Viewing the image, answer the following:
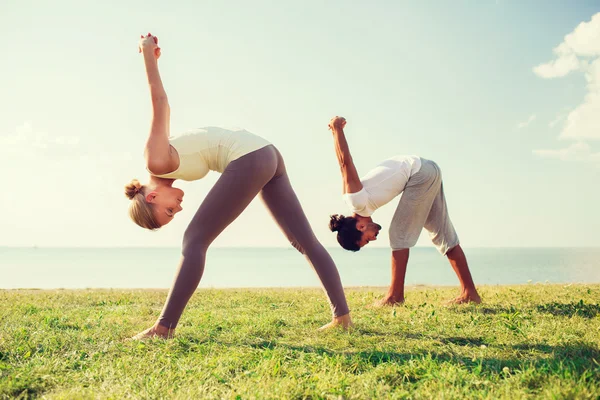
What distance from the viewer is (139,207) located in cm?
335

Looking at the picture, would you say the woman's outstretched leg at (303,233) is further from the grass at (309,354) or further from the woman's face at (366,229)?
the woman's face at (366,229)

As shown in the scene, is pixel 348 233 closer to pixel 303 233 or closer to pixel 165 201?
pixel 303 233

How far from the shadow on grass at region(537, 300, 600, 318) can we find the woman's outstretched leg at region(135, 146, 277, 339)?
3234 mm

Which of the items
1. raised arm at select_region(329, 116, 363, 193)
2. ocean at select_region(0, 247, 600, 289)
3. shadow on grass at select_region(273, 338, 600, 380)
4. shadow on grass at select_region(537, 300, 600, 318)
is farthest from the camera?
ocean at select_region(0, 247, 600, 289)

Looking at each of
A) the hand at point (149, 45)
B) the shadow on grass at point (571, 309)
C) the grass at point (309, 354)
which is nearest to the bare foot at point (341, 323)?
the grass at point (309, 354)

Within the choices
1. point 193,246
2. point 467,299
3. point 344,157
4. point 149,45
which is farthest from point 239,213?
point 467,299

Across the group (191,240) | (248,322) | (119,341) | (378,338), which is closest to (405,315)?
(378,338)

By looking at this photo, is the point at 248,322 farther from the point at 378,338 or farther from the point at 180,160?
the point at 180,160

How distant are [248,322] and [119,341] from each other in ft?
3.91

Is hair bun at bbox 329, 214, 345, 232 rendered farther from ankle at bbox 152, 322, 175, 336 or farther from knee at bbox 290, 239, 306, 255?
ankle at bbox 152, 322, 175, 336

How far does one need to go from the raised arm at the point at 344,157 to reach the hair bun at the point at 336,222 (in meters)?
0.38

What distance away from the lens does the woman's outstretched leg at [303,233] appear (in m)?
3.74

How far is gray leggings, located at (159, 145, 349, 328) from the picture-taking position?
3.25 meters

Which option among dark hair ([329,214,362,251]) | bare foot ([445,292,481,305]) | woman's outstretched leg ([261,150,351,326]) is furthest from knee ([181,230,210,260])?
bare foot ([445,292,481,305])
